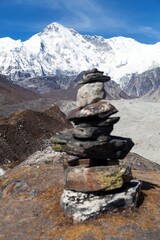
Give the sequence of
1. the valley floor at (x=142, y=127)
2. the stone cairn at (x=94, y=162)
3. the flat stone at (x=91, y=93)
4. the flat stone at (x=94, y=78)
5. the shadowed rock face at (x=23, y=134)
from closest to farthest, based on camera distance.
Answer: the stone cairn at (x=94, y=162)
the flat stone at (x=94, y=78)
the flat stone at (x=91, y=93)
the shadowed rock face at (x=23, y=134)
the valley floor at (x=142, y=127)

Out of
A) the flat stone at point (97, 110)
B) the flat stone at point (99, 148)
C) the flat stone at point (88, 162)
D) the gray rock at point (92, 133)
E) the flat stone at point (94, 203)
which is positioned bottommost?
the flat stone at point (94, 203)

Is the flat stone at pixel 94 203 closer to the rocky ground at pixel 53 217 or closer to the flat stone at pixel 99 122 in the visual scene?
the rocky ground at pixel 53 217

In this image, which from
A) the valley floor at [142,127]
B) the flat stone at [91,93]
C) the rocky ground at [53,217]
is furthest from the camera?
the valley floor at [142,127]

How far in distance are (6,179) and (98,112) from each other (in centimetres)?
1303

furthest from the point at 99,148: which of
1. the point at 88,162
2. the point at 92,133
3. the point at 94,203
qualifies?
the point at 94,203

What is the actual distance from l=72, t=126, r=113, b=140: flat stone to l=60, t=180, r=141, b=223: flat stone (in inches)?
125

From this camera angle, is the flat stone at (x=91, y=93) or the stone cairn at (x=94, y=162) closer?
the stone cairn at (x=94, y=162)

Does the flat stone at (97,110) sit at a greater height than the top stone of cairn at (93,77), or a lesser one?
lesser

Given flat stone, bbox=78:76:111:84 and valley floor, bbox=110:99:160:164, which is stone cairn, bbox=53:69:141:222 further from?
valley floor, bbox=110:99:160:164

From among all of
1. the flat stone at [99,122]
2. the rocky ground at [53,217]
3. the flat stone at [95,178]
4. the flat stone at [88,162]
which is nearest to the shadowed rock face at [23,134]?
the rocky ground at [53,217]

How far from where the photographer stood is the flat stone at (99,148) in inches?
878

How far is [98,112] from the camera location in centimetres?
2209

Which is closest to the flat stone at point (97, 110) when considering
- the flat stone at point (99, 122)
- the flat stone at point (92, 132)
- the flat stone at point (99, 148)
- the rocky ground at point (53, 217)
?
the flat stone at point (99, 122)

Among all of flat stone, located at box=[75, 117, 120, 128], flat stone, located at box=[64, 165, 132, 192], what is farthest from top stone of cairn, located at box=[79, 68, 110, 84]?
flat stone, located at box=[64, 165, 132, 192]
